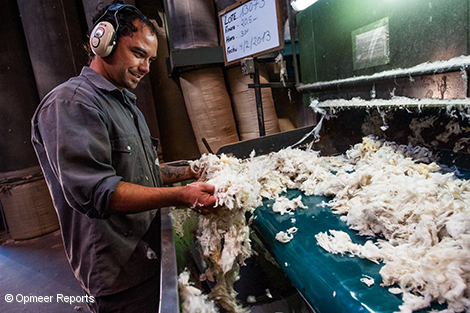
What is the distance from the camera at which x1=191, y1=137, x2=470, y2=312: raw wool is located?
88 centimetres

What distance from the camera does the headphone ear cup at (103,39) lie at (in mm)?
1358

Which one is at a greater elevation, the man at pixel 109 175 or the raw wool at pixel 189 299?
the man at pixel 109 175

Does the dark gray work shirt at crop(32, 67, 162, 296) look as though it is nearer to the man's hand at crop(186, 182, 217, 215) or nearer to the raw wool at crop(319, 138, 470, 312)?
the man's hand at crop(186, 182, 217, 215)

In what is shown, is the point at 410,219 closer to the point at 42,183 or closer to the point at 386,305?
the point at 386,305

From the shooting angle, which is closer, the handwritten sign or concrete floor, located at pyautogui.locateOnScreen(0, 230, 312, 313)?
concrete floor, located at pyautogui.locateOnScreen(0, 230, 312, 313)

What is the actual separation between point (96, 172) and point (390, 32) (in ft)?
6.99

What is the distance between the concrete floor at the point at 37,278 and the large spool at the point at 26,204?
0.19m

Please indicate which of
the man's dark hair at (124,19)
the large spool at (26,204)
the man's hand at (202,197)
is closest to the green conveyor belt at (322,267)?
the man's hand at (202,197)

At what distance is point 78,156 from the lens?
110cm

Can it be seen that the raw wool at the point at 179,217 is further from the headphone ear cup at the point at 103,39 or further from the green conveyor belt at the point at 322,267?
the headphone ear cup at the point at 103,39

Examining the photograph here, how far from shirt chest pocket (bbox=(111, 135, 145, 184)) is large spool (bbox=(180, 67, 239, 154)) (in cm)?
277

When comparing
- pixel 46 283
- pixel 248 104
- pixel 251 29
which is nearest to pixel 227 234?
pixel 251 29

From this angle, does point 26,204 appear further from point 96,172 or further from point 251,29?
point 251,29

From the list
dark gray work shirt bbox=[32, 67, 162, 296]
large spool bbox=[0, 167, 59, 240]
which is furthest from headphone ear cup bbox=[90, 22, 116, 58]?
large spool bbox=[0, 167, 59, 240]
